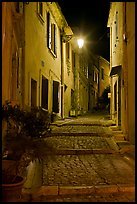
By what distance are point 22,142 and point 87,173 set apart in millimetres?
2742

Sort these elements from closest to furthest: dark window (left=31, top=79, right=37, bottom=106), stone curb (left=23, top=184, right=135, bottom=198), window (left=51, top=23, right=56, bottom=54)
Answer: stone curb (left=23, top=184, right=135, bottom=198)
dark window (left=31, top=79, right=37, bottom=106)
window (left=51, top=23, right=56, bottom=54)

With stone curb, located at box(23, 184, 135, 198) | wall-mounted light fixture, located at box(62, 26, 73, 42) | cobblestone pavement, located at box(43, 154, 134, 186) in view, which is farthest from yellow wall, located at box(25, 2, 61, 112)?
stone curb, located at box(23, 184, 135, 198)

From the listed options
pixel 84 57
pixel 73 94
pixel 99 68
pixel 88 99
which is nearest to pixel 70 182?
pixel 73 94

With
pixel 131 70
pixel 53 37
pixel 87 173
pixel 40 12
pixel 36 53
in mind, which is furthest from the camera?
pixel 53 37

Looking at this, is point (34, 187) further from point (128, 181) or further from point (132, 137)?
point (132, 137)

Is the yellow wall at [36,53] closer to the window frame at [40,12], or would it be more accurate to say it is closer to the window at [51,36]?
the window frame at [40,12]

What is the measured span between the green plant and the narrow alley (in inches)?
11.9

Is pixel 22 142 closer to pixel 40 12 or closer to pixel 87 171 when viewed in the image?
pixel 87 171

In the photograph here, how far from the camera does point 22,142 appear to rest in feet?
16.7

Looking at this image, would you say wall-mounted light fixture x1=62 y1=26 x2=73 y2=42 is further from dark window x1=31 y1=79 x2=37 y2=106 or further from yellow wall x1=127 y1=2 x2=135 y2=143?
yellow wall x1=127 y1=2 x2=135 y2=143

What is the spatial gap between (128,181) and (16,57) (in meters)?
5.66

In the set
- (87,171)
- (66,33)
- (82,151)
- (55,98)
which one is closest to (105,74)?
(66,33)

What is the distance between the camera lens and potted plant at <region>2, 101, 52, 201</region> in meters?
5.14

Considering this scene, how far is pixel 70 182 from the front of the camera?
650 centimetres
